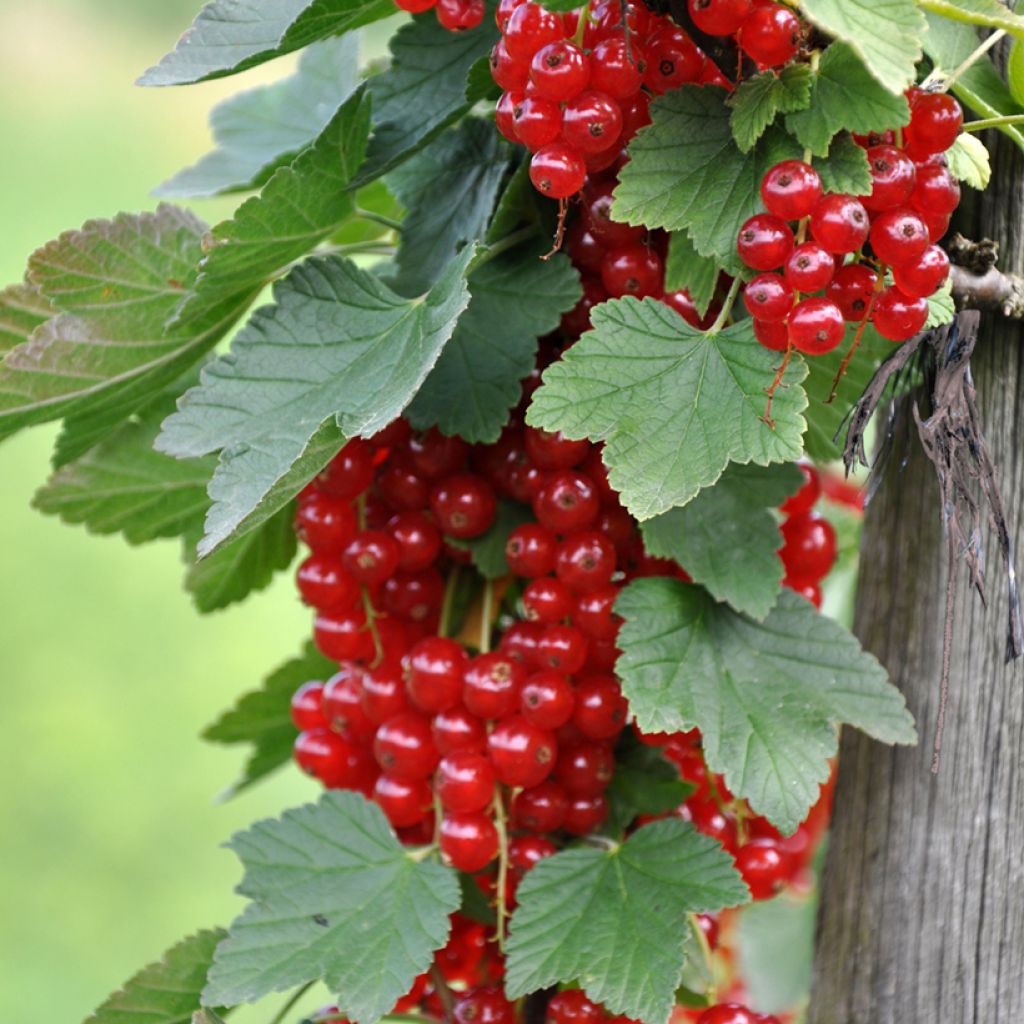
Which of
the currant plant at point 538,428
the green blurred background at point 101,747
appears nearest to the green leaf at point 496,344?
the currant plant at point 538,428

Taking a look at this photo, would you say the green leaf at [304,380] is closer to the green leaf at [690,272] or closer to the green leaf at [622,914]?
the green leaf at [690,272]

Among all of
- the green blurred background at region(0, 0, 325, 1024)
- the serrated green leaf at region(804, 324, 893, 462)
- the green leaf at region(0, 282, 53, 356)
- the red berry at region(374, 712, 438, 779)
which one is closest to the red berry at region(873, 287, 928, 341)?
the serrated green leaf at region(804, 324, 893, 462)

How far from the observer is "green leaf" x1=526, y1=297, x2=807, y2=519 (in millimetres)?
567

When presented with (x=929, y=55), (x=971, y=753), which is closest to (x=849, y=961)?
(x=971, y=753)

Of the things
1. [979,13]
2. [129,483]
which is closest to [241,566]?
[129,483]

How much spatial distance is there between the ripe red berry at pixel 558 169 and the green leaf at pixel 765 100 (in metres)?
0.07

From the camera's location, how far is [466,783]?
69 centimetres

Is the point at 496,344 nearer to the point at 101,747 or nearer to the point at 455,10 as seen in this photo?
the point at 455,10

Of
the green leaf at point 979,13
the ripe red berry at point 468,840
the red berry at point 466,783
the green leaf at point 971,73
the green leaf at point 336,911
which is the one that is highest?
the green leaf at point 971,73

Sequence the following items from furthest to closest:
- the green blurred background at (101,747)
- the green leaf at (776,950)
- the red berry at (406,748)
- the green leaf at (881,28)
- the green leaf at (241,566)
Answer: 1. the green blurred background at (101,747)
2. the green leaf at (776,950)
3. the green leaf at (241,566)
4. the red berry at (406,748)
5. the green leaf at (881,28)

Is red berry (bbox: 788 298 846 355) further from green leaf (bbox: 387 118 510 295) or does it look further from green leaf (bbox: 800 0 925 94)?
green leaf (bbox: 387 118 510 295)

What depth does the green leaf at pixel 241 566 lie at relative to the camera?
2.79 ft

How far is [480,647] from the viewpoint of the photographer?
760 millimetres

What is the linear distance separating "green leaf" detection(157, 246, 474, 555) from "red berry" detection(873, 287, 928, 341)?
0.19 metres
